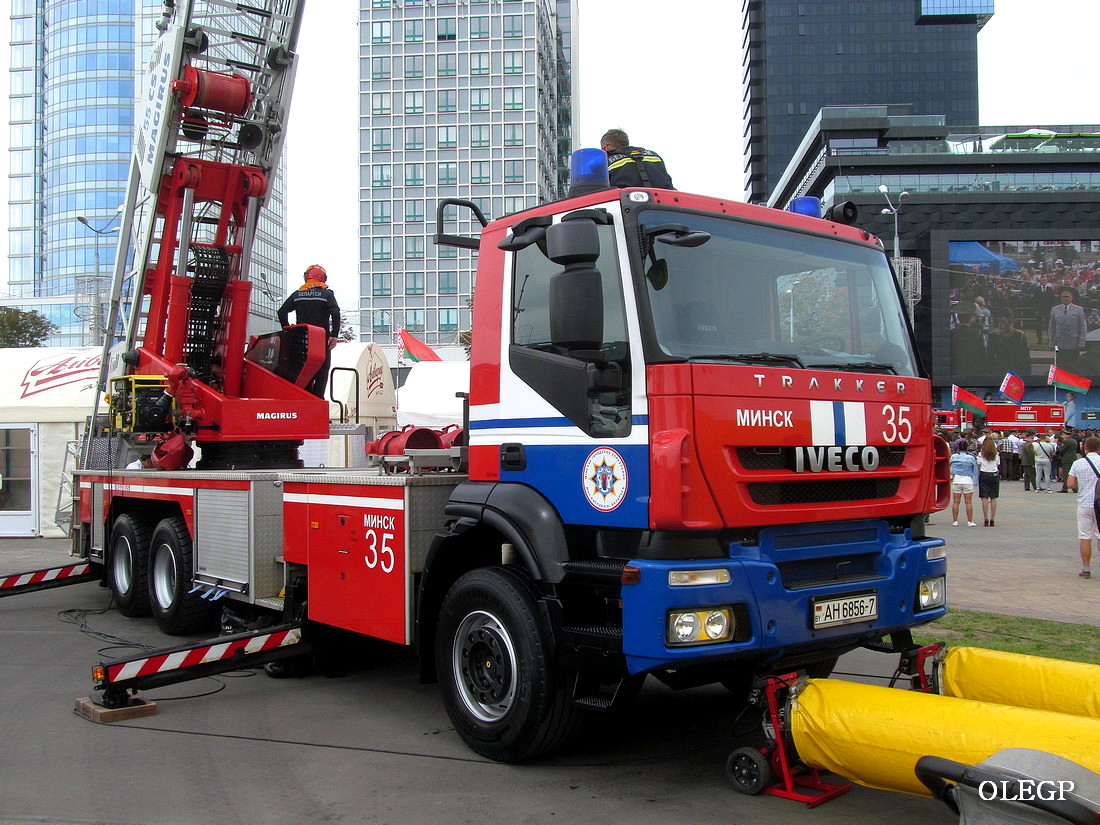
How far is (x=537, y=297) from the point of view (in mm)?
5043

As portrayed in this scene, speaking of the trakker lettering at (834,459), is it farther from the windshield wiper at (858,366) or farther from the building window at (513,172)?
the building window at (513,172)

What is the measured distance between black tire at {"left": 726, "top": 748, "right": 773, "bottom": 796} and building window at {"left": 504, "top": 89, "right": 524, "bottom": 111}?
87.5 metres

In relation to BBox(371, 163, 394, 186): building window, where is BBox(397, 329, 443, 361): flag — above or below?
below

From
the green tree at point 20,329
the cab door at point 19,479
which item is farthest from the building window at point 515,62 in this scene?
the cab door at point 19,479

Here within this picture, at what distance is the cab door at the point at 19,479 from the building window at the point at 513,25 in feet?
256

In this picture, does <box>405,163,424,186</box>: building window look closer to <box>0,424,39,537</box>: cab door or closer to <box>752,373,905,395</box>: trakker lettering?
<box>0,424,39,537</box>: cab door

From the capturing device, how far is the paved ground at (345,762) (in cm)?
439

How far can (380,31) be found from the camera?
8806cm

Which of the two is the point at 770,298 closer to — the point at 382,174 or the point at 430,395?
the point at 430,395

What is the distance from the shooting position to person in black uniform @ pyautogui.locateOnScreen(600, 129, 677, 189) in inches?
199

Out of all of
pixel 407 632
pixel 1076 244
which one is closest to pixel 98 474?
pixel 407 632

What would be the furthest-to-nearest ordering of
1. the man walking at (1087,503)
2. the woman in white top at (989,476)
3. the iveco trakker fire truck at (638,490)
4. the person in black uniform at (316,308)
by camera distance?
the woman in white top at (989,476), the man walking at (1087,503), the person in black uniform at (316,308), the iveco trakker fire truck at (638,490)

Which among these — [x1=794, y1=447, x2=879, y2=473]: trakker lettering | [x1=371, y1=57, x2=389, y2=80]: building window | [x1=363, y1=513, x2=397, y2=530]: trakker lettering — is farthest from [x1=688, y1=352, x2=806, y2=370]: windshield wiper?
[x1=371, y1=57, x2=389, y2=80]: building window

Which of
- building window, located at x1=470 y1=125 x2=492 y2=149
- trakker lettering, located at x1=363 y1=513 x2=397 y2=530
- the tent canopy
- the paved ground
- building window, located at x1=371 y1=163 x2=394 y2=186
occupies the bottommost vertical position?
the paved ground
